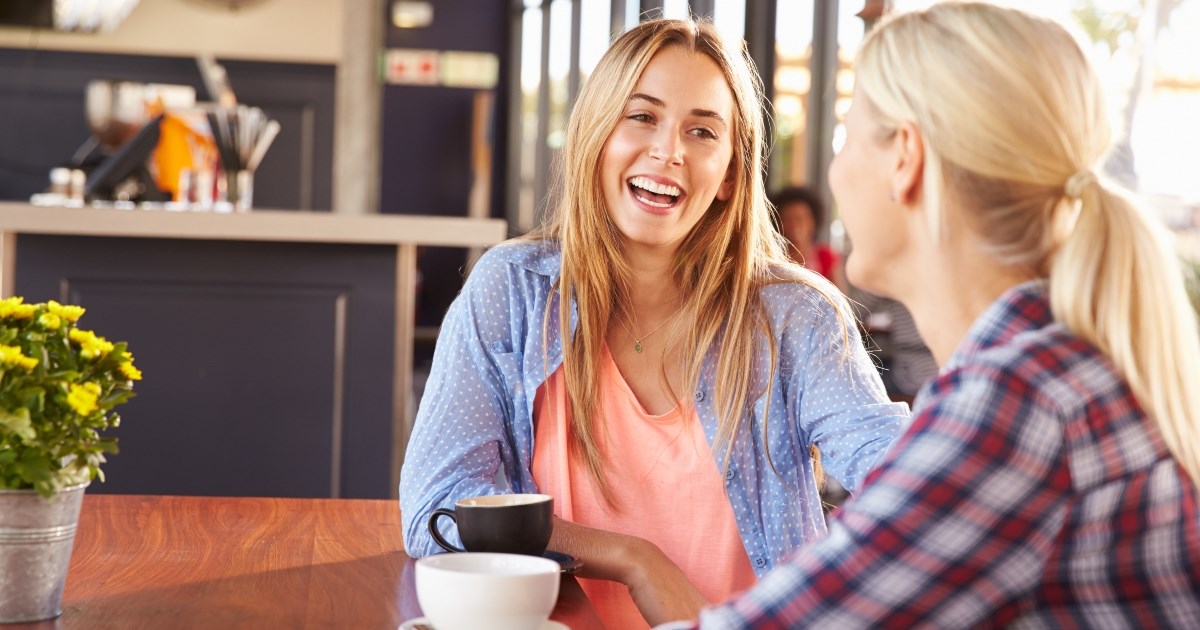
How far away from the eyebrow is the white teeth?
10 centimetres

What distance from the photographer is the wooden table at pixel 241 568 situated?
1053mm

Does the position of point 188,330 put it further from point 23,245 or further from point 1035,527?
point 1035,527

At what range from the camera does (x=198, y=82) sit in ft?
21.4

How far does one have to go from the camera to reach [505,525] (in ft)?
3.62

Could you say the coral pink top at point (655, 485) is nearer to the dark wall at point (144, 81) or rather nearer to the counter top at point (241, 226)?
the counter top at point (241, 226)

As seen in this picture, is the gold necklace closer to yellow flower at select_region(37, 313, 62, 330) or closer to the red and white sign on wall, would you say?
yellow flower at select_region(37, 313, 62, 330)

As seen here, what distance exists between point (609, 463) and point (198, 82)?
5.45 m

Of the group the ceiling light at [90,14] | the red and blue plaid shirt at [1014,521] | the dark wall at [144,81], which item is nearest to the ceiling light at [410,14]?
the dark wall at [144,81]

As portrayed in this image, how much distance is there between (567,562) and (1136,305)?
0.59 metres

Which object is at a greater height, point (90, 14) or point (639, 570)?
point (90, 14)

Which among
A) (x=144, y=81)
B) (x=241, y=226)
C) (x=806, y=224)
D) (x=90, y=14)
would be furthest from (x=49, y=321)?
(x=144, y=81)

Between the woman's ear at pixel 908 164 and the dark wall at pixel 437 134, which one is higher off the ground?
the dark wall at pixel 437 134

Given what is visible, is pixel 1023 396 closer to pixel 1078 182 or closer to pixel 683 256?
pixel 1078 182

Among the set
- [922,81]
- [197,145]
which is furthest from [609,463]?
[197,145]
